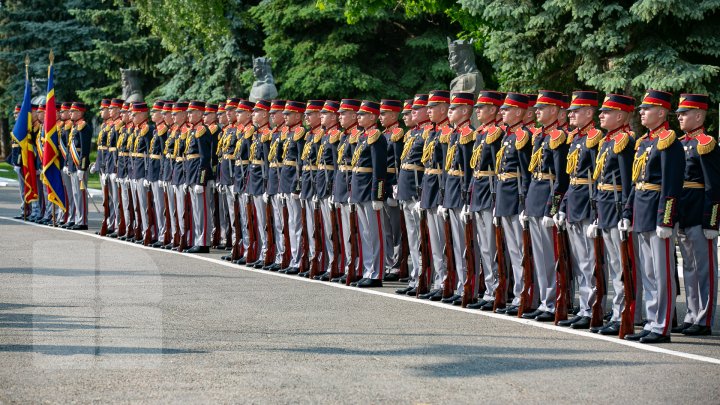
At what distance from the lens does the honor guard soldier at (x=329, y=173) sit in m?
14.6

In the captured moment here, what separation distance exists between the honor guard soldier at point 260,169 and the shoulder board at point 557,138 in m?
5.57

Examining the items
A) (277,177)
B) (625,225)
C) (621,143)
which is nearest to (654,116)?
(621,143)

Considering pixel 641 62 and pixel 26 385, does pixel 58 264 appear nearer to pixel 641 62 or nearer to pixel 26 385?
pixel 26 385

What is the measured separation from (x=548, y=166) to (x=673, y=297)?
174 cm

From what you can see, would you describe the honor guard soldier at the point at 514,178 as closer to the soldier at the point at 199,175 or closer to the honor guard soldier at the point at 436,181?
the honor guard soldier at the point at 436,181

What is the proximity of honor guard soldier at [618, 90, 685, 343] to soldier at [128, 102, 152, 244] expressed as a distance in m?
10.2

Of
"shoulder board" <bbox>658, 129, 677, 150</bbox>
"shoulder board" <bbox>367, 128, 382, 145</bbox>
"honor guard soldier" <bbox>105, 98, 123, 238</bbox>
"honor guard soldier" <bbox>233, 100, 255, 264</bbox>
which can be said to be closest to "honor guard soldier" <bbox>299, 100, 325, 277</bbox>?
"shoulder board" <bbox>367, 128, 382, 145</bbox>

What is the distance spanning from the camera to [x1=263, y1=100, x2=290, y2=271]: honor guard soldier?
51.2 ft

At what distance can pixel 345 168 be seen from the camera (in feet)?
46.7

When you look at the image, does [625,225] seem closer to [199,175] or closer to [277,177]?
[277,177]

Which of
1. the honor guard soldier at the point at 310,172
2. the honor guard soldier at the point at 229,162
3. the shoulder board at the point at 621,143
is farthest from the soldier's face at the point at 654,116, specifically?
the honor guard soldier at the point at 229,162

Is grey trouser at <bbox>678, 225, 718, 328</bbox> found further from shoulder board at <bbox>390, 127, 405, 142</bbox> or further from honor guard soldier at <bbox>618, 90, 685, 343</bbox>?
shoulder board at <bbox>390, 127, 405, 142</bbox>

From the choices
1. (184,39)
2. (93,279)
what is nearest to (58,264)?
(93,279)

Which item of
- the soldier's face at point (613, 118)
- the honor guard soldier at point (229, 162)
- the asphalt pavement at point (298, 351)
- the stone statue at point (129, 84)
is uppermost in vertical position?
the stone statue at point (129, 84)
